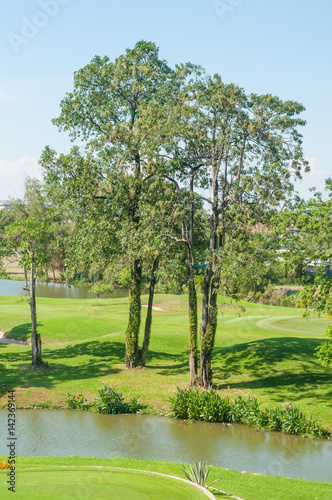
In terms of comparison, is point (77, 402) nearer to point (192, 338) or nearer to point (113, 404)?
point (113, 404)

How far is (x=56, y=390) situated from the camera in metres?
21.2

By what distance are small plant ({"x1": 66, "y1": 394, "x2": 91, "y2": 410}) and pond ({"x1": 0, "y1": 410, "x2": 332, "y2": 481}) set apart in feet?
2.24

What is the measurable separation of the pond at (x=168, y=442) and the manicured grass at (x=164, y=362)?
1844 mm

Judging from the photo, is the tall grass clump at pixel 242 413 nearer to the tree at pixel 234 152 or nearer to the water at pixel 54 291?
the tree at pixel 234 152

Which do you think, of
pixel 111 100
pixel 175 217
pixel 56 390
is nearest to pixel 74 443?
pixel 56 390

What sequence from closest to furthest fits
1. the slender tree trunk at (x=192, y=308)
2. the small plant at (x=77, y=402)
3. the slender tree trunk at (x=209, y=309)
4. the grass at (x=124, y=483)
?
the grass at (x=124, y=483) < the small plant at (x=77, y=402) < the slender tree trunk at (x=209, y=309) < the slender tree trunk at (x=192, y=308)

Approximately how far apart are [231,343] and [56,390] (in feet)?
38.2

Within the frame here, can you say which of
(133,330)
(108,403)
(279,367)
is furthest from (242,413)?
(133,330)

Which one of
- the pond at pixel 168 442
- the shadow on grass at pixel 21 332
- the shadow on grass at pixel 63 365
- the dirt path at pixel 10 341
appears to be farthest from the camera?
the shadow on grass at pixel 21 332

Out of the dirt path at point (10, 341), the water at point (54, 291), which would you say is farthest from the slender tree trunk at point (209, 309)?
the water at point (54, 291)

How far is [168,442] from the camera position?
16.0 m

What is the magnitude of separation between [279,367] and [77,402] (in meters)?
9.68

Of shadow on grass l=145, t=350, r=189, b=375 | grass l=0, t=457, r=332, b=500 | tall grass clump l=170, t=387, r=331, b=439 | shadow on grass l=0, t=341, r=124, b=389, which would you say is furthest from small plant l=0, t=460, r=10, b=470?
shadow on grass l=145, t=350, r=189, b=375

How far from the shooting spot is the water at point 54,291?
221 ft
